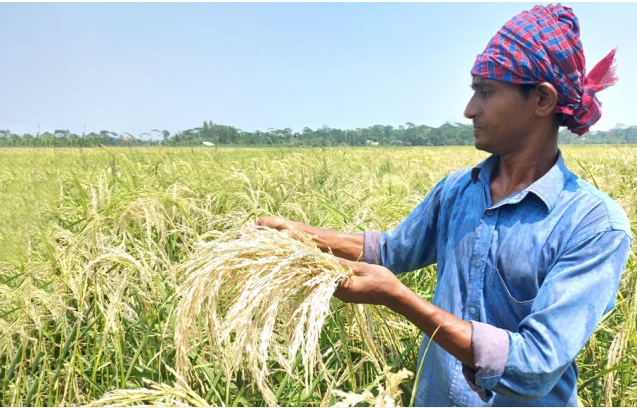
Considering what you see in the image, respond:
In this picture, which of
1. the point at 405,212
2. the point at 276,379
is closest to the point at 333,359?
the point at 276,379

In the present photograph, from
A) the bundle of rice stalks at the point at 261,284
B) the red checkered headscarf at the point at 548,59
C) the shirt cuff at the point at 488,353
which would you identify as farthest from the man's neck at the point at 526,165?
the bundle of rice stalks at the point at 261,284

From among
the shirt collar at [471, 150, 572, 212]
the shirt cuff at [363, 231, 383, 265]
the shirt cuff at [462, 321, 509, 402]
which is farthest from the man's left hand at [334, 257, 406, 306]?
the shirt cuff at [363, 231, 383, 265]

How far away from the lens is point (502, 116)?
156cm

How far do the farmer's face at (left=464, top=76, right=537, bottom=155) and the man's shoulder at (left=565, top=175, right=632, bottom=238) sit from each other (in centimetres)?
20

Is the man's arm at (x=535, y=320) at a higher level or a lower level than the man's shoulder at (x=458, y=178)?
lower

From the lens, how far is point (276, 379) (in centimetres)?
236

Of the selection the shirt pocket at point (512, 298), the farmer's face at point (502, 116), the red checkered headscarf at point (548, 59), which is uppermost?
the red checkered headscarf at point (548, 59)

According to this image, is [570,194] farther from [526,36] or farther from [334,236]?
[334,236]

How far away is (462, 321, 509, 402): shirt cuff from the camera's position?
133 cm

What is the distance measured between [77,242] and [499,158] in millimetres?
1501

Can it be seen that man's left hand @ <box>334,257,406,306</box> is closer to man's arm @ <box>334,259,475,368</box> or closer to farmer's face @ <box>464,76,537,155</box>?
man's arm @ <box>334,259,475,368</box>

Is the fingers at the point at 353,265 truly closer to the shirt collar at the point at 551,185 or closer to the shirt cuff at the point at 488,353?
the shirt cuff at the point at 488,353

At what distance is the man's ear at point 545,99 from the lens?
1.56 metres

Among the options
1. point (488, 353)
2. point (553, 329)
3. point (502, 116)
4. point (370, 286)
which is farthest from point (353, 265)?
point (502, 116)
